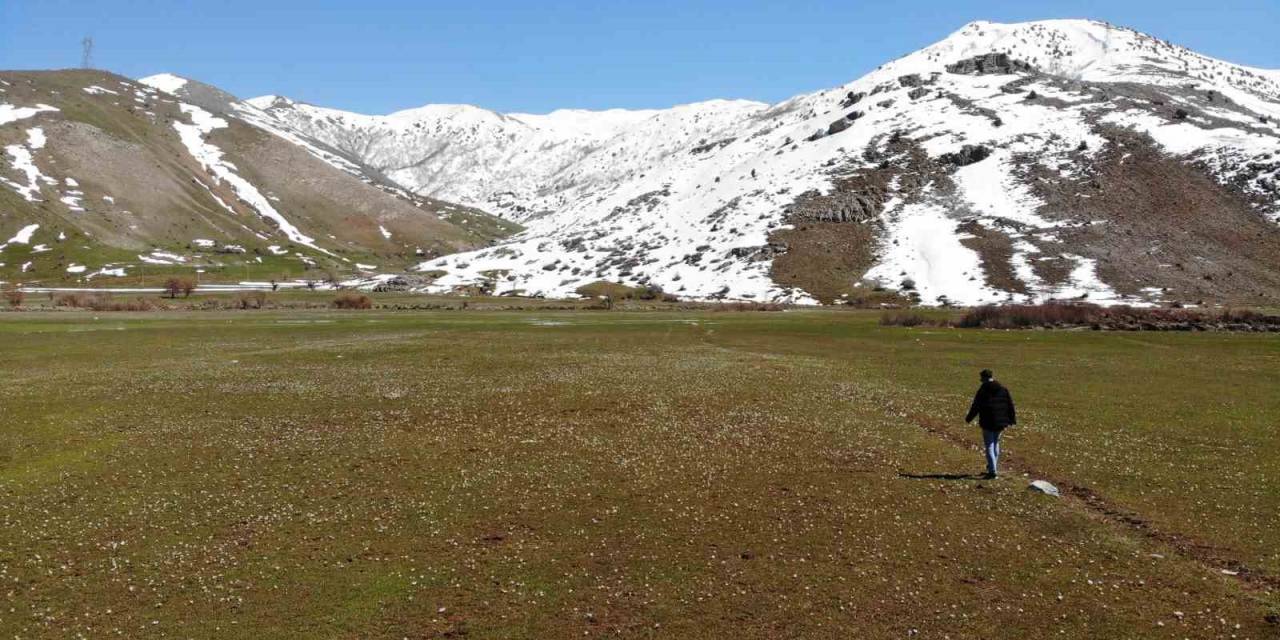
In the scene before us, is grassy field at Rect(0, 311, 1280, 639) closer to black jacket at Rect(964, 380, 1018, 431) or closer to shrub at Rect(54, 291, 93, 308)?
black jacket at Rect(964, 380, 1018, 431)

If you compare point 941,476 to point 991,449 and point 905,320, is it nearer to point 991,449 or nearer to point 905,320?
point 991,449

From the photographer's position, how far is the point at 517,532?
63.2ft

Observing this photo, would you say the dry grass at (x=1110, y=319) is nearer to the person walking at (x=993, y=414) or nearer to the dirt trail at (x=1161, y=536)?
the dirt trail at (x=1161, y=536)

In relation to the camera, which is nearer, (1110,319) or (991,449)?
(991,449)

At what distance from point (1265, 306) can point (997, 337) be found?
76.3 meters

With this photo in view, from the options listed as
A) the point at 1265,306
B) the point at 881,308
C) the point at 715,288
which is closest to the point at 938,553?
the point at 881,308

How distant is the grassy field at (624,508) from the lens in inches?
582

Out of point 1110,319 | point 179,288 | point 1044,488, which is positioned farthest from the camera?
point 179,288

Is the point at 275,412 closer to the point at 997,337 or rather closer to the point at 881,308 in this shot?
the point at 997,337

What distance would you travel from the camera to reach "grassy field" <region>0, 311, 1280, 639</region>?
14.8 m

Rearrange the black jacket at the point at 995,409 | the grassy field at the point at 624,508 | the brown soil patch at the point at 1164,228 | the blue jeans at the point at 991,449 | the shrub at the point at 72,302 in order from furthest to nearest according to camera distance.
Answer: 1. the brown soil patch at the point at 1164,228
2. the shrub at the point at 72,302
3. the blue jeans at the point at 991,449
4. the black jacket at the point at 995,409
5. the grassy field at the point at 624,508

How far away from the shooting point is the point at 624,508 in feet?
69.8

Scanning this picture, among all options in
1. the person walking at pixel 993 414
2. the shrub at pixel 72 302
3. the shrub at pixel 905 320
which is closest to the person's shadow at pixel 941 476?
the person walking at pixel 993 414

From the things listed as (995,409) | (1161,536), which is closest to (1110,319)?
(995,409)
